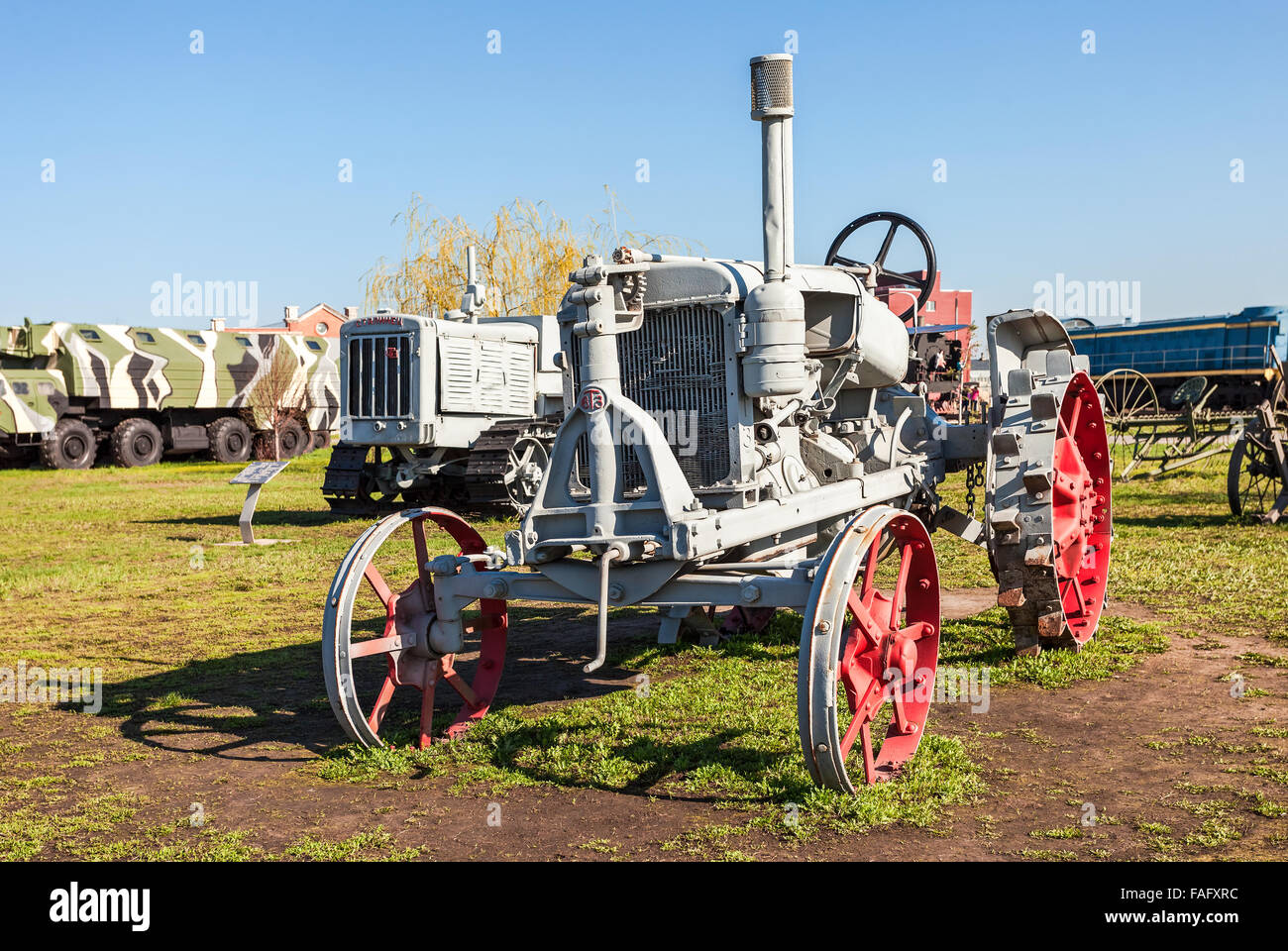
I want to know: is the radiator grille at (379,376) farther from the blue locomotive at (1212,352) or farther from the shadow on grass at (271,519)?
the blue locomotive at (1212,352)

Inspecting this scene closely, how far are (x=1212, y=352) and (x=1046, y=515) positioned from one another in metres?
24.3

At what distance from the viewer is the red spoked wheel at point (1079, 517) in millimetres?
6484

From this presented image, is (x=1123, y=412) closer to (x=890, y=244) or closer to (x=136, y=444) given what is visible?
(x=890, y=244)

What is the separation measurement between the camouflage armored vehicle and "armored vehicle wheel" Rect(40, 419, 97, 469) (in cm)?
2

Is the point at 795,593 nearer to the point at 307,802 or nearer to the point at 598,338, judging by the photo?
the point at 598,338

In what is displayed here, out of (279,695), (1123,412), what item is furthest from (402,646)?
(1123,412)

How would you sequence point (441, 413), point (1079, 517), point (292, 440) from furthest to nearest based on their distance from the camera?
point (292, 440), point (441, 413), point (1079, 517)

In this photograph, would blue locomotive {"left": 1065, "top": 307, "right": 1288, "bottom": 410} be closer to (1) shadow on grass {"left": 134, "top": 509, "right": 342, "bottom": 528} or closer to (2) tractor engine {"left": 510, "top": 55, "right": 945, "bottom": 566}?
(1) shadow on grass {"left": 134, "top": 509, "right": 342, "bottom": 528}

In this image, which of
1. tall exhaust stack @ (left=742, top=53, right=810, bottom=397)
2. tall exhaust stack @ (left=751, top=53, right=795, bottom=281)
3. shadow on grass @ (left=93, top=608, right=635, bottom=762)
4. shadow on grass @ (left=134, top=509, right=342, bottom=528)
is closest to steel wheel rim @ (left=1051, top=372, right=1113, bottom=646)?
tall exhaust stack @ (left=742, top=53, right=810, bottom=397)

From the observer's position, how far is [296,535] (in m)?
13.8

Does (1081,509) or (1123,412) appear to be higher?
(1123,412)

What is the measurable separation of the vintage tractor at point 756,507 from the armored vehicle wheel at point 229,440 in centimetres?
2391

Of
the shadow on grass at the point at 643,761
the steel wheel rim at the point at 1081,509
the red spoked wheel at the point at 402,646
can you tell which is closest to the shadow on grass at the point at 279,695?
the red spoked wheel at the point at 402,646

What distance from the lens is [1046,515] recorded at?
19.4ft
